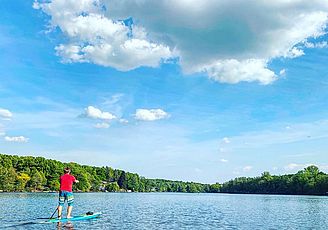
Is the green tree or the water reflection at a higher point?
the green tree

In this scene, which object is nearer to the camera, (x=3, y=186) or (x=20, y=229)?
(x=20, y=229)

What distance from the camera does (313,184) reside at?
188 metres

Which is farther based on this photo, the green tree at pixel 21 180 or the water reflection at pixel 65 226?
the green tree at pixel 21 180

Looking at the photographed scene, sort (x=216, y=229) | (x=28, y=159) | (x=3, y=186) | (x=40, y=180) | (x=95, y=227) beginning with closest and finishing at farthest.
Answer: (x=95, y=227)
(x=216, y=229)
(x=3, y=186)
(x=40, y=180)
(x=28, y=159)

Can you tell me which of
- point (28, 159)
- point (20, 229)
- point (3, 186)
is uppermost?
point (28, 159)

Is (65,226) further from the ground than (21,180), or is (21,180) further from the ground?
(21,180)

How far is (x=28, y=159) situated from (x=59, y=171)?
14.1m

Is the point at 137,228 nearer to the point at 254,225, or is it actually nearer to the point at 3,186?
the point at 254,225

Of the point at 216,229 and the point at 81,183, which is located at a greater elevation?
the point at 81,183

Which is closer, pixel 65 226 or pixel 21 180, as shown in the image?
pixel 65 226

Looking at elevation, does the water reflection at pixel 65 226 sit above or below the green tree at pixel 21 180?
below

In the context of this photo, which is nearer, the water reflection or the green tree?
the water reflection

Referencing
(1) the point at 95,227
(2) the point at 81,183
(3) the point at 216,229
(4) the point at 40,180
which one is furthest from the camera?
(2) the point at 81,183

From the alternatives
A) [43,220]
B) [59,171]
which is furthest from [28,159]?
[43,220]
